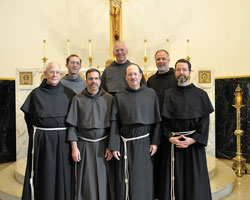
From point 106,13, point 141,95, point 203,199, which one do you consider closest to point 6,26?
point 106,13

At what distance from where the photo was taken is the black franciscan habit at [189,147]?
124 inches

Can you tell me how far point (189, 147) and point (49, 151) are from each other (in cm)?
168

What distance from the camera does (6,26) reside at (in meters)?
7.20

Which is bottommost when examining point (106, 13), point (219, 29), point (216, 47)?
point (216, 47)

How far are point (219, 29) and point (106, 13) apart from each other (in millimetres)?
3330

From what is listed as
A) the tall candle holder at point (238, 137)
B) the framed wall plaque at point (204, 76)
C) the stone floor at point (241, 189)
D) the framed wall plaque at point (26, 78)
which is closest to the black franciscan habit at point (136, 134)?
the stone floor at point (241, 189)

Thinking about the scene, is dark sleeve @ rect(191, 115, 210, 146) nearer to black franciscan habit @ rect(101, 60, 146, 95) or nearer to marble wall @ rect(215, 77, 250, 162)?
black franciscan habit @ rect(101, 60, 146, 95)

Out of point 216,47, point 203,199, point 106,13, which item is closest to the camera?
point 203,199

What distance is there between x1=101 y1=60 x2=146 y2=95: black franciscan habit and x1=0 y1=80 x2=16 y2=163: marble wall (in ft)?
11.8

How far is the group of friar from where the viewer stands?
316 cm

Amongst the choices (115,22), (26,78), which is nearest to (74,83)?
(26,78)

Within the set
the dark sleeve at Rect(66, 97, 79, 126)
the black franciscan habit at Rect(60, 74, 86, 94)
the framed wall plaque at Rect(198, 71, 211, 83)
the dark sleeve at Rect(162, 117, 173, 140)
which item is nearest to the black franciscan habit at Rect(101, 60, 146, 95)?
the black franciscan habit at Rect(60, 74, 86, 94)

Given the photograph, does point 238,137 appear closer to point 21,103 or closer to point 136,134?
point 136,134

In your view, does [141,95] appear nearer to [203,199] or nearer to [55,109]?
[55,109]
